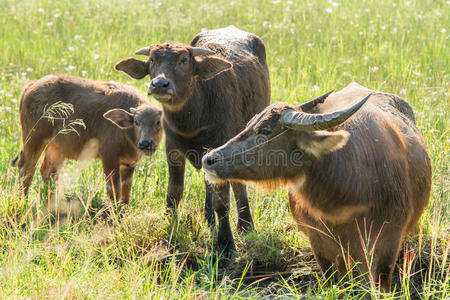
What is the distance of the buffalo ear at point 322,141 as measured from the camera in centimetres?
396

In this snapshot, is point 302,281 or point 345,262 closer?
point 345,262

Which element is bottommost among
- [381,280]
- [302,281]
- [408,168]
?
[302,281]

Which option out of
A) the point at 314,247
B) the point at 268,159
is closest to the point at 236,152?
the point at 268,159

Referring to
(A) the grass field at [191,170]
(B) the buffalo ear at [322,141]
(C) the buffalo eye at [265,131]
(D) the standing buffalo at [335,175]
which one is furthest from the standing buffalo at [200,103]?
(B) the buffalo ear at [322,141]

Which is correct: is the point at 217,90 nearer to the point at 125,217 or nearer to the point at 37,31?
the point at 125,217

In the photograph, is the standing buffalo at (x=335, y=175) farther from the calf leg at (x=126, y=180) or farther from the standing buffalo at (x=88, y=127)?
the calf leg at (x=126, y=180)

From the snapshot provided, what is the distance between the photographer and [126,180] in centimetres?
696

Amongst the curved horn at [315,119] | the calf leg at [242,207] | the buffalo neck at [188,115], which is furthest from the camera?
the calf leg at [242,207]

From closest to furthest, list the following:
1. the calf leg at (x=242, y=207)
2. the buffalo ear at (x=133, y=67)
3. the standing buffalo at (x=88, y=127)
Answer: the buffalo ear at (x=133, y=67), the calf leg at (x=242, y=207), the standing buffalo at (x=88, y=127)

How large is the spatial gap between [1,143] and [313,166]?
4.77 meters

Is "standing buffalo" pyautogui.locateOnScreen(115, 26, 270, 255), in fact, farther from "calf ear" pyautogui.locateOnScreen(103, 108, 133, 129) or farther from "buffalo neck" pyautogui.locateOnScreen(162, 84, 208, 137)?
"calf ear" pyautogui.locateOnScreen(103, 108, 133, 129)

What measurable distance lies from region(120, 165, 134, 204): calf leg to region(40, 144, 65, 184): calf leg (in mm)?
949

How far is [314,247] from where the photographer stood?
14.9ft

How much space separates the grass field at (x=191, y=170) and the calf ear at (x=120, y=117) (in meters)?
0.63
